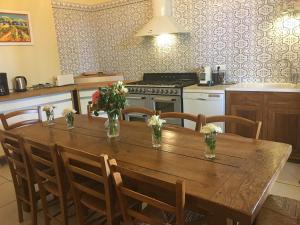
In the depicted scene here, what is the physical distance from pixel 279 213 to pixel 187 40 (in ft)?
10.7

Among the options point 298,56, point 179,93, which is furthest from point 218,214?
point 298,56

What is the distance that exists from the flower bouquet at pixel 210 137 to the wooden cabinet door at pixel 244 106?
6.39 ft

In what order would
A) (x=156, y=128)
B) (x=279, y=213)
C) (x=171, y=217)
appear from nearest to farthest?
(x=279, y=213) < (x=171, y=217) < (x=156, y=128)

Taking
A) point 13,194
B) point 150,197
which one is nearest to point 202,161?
point 150,197

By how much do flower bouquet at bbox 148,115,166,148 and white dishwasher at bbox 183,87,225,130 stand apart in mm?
1902

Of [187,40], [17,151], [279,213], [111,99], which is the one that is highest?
[187,40]

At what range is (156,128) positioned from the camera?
1.74 m

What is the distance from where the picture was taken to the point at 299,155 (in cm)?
315

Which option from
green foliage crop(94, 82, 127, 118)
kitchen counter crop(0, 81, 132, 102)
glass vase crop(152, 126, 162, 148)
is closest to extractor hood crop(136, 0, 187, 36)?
kitchen counter crop(0, 81, 132, 102)

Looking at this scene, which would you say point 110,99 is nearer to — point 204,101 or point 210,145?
point 210,145

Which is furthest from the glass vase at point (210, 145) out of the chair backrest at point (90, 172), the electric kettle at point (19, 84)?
the electric kettle at point (19, 84)

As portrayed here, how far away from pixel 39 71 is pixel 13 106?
101 centimetres

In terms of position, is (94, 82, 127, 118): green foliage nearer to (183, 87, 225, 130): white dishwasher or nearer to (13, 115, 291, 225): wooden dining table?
(13, 115, 291, 225): wooden dining table

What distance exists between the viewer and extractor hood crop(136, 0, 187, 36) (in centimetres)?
399
